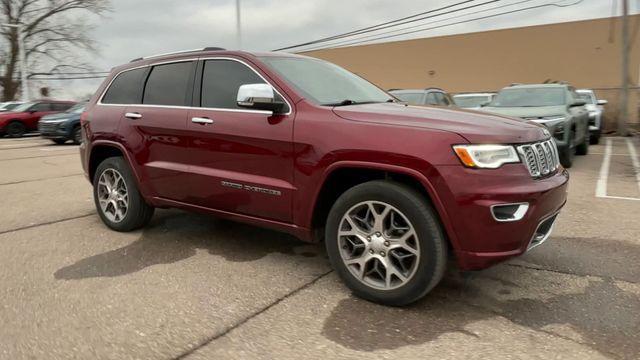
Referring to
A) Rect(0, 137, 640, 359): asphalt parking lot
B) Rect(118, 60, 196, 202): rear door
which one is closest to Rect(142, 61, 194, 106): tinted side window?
Rect(118, 60, 196, 202): rear door

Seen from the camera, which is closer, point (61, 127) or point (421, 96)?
point (421, 96)

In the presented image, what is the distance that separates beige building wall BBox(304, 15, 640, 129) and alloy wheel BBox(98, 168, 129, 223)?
63.5 ft

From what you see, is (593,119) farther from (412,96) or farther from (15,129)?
(15,129)

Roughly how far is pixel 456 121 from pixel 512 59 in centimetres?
2397

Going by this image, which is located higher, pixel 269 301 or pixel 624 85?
pixel 624 85

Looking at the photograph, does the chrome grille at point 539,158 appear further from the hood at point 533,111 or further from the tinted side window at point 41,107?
the tinted side window at point 41,107

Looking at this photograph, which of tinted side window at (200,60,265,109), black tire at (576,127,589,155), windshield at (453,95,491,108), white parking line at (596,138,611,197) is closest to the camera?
tinted side window at (200,60,265,109)

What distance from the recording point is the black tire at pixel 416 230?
3.26 meters

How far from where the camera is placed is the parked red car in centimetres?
2138

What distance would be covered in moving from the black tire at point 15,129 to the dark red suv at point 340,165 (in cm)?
1939

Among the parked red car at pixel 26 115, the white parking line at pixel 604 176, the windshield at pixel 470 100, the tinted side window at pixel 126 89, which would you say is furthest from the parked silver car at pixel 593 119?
the parked red car at pixel 26 115

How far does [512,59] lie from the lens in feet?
82.6

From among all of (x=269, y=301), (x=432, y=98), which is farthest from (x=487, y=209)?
(x=432, y=98)

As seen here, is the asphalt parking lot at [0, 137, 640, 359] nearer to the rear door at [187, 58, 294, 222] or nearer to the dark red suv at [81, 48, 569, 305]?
the dark red suv at [81, 48, 569, 305]
